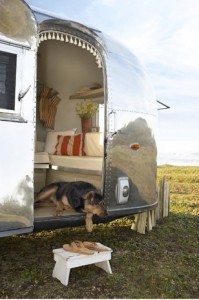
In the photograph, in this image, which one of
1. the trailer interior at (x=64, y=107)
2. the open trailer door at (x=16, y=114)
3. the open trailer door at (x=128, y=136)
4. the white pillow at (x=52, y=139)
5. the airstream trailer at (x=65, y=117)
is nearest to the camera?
the open trailer door at (x=16, y=114)

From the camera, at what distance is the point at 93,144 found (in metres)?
8.19

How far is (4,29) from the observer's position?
16.7ft

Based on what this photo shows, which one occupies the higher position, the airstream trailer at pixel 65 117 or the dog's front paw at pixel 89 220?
the airstream trailer at pixel 65 117

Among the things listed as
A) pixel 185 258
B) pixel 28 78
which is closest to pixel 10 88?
pixel 28 78

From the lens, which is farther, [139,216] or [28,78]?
[139,216]

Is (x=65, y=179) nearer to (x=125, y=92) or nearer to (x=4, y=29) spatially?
(x=125, y=92)

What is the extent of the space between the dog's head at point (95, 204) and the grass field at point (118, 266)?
2.80ft

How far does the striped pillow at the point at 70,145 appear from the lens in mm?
8445

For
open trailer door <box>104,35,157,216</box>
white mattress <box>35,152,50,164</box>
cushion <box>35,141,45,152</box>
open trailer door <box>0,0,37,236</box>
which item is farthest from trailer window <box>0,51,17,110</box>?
cushion <box>35,141,45,152</box>

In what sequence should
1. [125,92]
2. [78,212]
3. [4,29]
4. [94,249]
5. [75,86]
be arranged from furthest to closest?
[75,86] < [125,92] < [78,212] < [94,249] < [4,29]

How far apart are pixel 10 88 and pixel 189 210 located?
771 cm

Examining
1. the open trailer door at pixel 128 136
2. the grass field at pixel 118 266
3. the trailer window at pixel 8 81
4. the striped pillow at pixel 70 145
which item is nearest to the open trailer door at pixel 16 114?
the trailer window at pixel 8 81

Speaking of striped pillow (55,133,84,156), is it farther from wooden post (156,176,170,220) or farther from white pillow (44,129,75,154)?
wooden post (156,176,170,220)

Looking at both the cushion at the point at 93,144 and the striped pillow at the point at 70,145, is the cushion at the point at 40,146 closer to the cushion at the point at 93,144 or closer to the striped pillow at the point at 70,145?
the striped pillow at the point at 70,145
